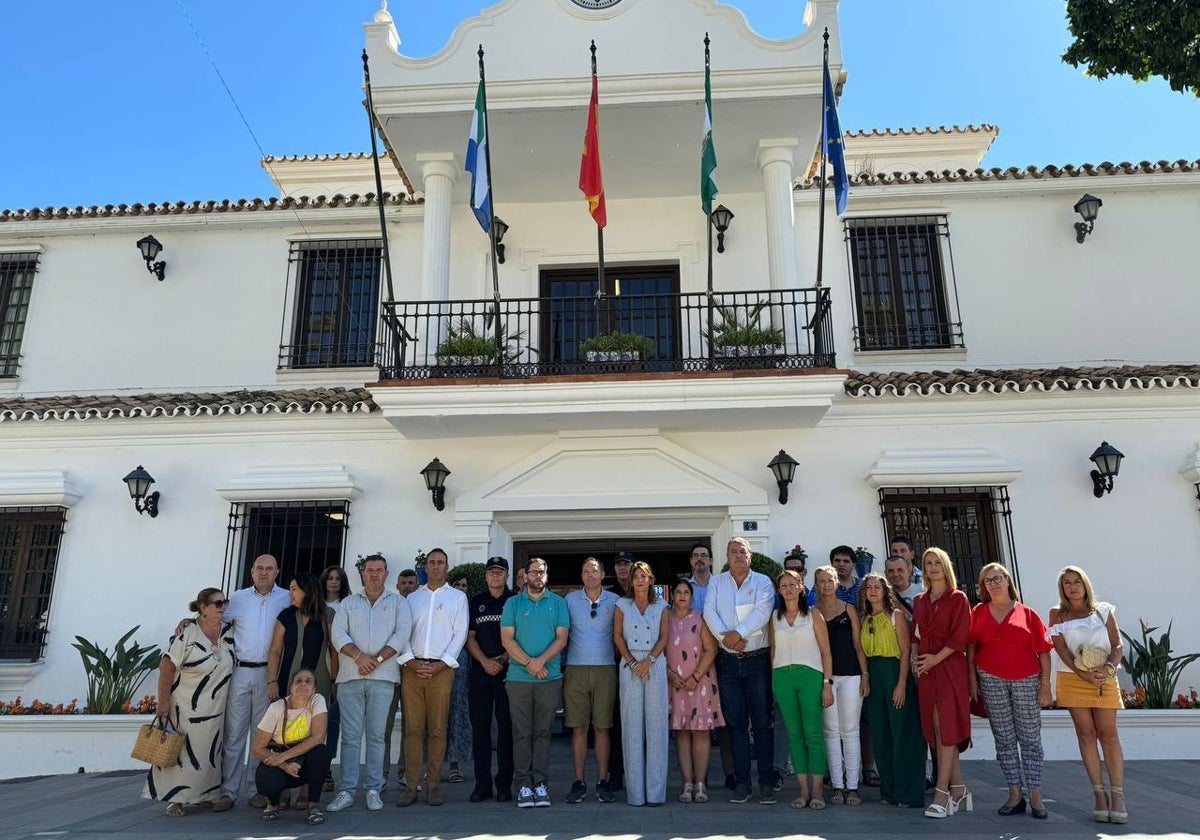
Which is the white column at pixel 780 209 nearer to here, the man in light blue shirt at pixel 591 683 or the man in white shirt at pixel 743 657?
the man in white shirt at pixel 743 657

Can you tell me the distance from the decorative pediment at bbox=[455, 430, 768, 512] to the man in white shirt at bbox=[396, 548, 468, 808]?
293cm

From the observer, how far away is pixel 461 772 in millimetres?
7059

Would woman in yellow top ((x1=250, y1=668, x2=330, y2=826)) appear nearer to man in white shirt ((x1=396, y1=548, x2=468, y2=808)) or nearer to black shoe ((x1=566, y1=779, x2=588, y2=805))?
man in white shirt ((x1=396, y1=548, x2=468, y2=808))

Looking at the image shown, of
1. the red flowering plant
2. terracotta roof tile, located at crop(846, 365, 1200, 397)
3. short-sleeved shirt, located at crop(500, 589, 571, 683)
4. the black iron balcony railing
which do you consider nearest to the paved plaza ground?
short-sleeved shirt, located at crop(500, 589, 571, 683)

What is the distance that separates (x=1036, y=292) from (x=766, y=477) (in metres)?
4.19

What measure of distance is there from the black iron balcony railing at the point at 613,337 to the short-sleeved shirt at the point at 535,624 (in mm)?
3104

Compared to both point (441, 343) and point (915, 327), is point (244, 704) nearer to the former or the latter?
point (441, 343)

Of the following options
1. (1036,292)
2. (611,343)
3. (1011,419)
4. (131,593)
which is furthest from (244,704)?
(1036,292)

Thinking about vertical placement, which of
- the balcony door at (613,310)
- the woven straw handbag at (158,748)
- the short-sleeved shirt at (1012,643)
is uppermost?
the balcony door at (613,310)

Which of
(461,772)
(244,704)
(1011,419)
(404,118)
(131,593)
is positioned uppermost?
(404,118)

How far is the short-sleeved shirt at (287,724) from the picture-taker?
17.3ft

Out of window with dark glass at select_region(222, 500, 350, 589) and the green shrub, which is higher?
window with dark glass at select_region(222, 500, 350, 589)

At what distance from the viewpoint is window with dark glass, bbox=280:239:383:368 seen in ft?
34.0

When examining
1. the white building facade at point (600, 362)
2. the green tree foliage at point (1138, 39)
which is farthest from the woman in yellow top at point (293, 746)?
the green tree foliage at point (1138, 39)
